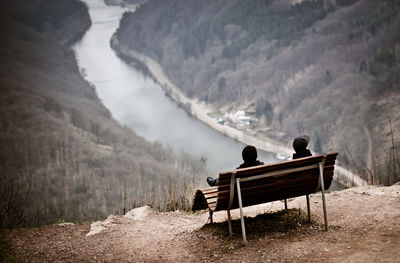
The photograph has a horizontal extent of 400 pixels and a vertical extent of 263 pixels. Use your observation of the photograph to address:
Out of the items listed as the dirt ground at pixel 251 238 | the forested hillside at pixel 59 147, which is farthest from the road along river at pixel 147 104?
the dirt ground at pixel 251 238

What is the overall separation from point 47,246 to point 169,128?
50934 mm

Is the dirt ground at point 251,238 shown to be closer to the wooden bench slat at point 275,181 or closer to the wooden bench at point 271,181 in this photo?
the wooden bench at point 271,181

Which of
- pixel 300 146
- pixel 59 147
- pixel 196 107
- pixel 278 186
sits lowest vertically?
pixel 196 107

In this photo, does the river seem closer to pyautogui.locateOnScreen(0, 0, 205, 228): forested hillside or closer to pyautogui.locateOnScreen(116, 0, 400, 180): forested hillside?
pyautogui.locateOnScreen(0, 0, 205, 228): forested hillside

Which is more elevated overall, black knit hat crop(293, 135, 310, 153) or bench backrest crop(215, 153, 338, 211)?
black knit hat crop(293, 135, 310, 153)

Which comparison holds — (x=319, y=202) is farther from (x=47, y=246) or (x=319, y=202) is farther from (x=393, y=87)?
(x=393, y=87)

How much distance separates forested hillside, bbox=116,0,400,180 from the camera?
1676 inches

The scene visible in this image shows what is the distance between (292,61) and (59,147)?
4038 cm

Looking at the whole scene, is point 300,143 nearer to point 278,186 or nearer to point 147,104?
point 278,186

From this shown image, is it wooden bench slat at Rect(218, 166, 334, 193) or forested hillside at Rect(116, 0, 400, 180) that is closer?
wooden bench slat at Rect(218, 166, 334, 193)

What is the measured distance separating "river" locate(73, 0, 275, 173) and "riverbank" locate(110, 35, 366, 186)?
36.7 inches

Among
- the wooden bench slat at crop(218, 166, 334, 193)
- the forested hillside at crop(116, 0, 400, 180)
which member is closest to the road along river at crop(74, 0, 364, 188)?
the forested hillside at crop(116, 0, 400, 180)

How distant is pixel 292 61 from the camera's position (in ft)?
192

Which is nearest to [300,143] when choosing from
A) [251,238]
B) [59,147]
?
[251,238]
